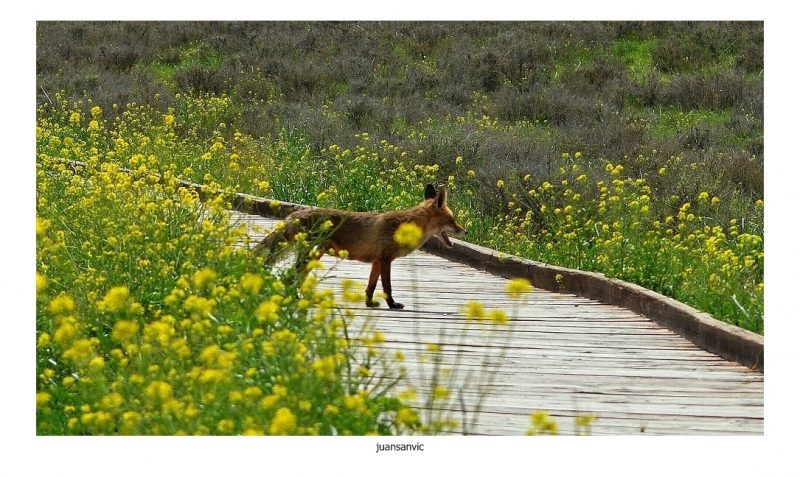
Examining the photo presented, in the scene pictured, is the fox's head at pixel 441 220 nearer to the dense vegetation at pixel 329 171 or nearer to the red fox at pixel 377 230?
the red fox at pixel 377 230

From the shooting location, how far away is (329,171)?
12367 mm

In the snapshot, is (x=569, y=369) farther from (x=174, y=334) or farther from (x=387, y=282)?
(x=174, y=334)

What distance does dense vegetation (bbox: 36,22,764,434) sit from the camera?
166 inches

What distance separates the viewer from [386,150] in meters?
13.2

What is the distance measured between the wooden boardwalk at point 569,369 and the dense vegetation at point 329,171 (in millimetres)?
368

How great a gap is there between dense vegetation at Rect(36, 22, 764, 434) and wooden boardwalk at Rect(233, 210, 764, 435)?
0.37 meters

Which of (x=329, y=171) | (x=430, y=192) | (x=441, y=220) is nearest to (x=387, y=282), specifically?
(x=441, y=220)

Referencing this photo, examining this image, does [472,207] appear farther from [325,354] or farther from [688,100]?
[325,354]

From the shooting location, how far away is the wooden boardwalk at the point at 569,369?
463cm

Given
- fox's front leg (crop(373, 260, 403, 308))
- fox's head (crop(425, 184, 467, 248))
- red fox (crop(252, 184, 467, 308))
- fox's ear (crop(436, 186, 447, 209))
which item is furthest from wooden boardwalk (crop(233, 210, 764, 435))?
fox's ear (crop(436, 186, 447, 209))

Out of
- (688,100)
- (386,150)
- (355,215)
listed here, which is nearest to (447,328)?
(355,215)

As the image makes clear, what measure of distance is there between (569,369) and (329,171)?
7174 millimetres

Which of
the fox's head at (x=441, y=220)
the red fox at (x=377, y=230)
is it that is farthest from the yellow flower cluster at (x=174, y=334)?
the fox's head at (x=441, y=220)
